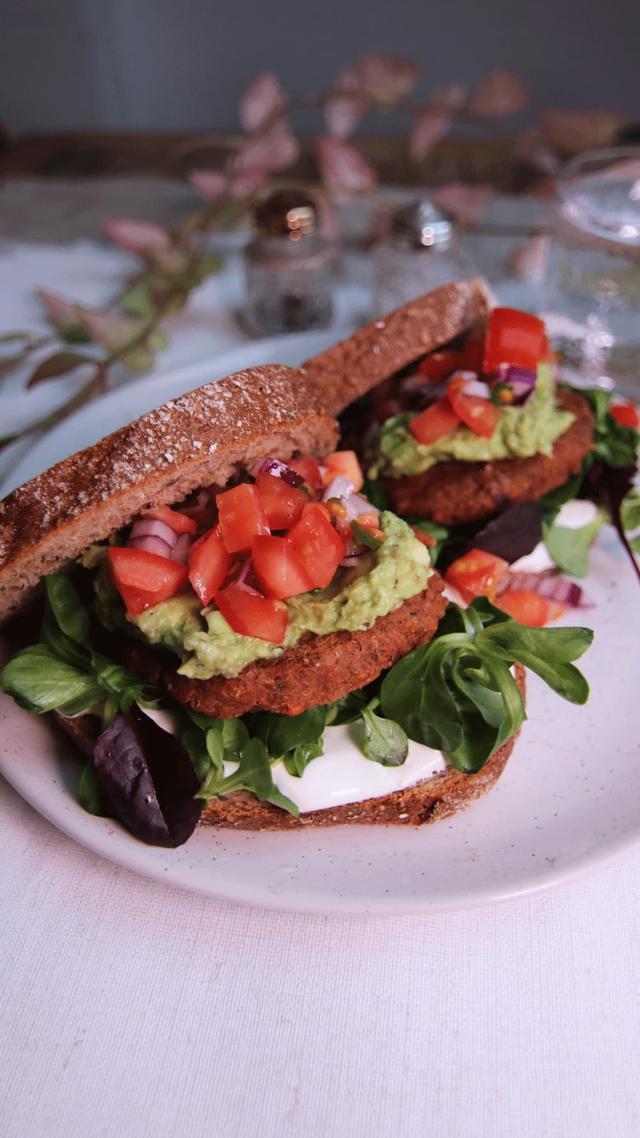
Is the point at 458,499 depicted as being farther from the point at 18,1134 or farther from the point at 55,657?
the point at 18,1134

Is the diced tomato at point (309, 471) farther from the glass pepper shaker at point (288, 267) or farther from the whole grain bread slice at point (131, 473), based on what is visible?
the glass pepper shaker at point (288, 267)

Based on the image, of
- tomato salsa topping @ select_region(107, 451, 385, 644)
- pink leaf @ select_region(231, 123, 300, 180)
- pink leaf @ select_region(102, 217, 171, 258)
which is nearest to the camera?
tomato salsa topping @ select_region(107, 451, 385, 644)

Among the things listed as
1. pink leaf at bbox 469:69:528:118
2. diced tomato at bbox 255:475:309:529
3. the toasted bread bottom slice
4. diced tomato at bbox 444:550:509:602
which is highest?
pink leaf at bbox 469:69:528:118

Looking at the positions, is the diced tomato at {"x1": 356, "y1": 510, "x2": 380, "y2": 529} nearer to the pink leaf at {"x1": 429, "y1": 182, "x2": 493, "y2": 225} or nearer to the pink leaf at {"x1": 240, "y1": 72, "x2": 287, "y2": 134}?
the pink leaf at {"x1": 429, "y1": 182, "x2": 493, "y2": 225}

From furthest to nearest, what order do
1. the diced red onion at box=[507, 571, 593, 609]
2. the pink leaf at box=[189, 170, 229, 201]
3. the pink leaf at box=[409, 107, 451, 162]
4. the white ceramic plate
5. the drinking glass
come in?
the pink leaf at box=[409, 107, 451, 162] < the pink leaf at box=[189, 170, 229, 201] < the drinking glass < the diced red onion at box=[507, 571, 593, 609] < the white ceramic plate

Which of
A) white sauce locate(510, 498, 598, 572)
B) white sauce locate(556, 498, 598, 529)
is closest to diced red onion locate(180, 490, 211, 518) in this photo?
white sauce locate(510, 498, 598, 572)

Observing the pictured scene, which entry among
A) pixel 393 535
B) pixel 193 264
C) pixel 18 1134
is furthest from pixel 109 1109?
pixel 193 264
